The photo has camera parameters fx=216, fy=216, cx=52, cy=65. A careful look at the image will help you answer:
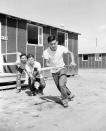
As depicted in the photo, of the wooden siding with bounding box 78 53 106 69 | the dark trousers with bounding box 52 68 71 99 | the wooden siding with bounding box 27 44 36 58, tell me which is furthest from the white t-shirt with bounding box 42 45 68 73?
the wooden siding with bounding box 78 53 106 69

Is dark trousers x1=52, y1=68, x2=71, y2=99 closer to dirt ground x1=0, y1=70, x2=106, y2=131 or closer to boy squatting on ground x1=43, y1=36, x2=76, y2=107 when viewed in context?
boy squatting on ground x1=43, y1=36, x2=76, y2=107

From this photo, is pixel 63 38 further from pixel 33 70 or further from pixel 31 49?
pixel 33 70

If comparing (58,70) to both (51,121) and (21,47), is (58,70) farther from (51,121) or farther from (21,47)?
(21,47)

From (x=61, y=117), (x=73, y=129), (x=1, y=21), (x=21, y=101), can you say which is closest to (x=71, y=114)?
(x=61, y=117)

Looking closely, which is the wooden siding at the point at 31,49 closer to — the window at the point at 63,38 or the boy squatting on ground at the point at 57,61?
the window at the point at 63,38

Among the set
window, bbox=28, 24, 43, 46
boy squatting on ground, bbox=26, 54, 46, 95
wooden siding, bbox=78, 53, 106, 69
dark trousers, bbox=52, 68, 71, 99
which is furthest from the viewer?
wooden siding, bbox=78, 53, 106, 69

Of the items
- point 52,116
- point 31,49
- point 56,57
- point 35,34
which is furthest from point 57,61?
point 35,34

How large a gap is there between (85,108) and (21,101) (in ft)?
6.32

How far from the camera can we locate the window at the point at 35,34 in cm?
1296

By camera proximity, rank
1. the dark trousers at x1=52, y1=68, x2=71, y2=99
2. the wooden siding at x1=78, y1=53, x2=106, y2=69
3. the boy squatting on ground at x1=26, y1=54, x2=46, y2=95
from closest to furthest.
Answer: the dark trousers at x1=52, y1=68, x2=71, y2=99
the boy squatting on ground at x1=26, y1=54, x2=46, y2=95
the wooden siding at x1=78, y1=53, x2=106, y2=69

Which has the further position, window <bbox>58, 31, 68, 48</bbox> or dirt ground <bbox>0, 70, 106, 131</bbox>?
window <bbox>58, 31, 68, 48</bbox>

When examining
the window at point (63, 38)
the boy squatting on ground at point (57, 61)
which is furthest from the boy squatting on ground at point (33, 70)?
the window at point (63, 38)

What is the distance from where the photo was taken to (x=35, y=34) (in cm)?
1711

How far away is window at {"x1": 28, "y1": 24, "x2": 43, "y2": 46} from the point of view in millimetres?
12961
